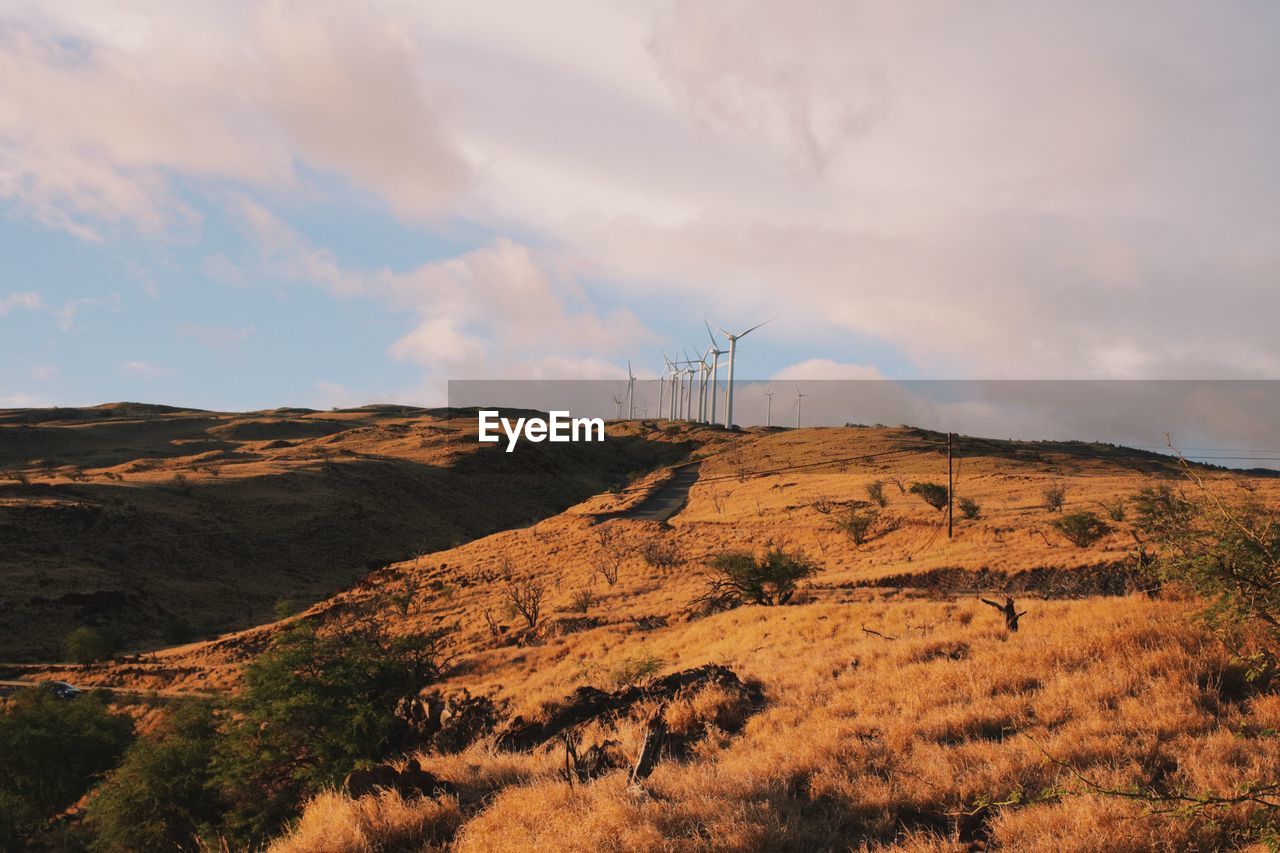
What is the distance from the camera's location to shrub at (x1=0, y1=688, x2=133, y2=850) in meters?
24.5

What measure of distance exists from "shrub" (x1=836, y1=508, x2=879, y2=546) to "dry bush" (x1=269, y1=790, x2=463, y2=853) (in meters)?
42.9

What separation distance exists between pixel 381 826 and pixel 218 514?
7642cm

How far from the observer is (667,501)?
277 feet

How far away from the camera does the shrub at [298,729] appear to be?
15.8m

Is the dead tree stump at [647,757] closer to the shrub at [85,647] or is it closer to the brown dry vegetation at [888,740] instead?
the brown dry vegetation at [888,740]

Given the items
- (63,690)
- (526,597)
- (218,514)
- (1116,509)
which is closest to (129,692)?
(63,690)

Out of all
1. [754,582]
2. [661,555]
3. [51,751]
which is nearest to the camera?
[51,751]

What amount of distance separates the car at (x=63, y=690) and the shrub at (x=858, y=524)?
43063 millimetres

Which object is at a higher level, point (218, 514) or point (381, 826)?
point (381, 826)

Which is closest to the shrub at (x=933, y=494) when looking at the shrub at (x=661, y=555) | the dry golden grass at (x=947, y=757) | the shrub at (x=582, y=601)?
the shrub at (x=661, y=555)

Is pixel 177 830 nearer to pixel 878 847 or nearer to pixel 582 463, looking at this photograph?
pixel 878 847

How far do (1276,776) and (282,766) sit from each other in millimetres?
18077

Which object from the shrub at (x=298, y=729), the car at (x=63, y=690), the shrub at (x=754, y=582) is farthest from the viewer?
the car at (x=63, y=690)

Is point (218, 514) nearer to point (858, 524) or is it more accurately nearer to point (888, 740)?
point (858, 524)
